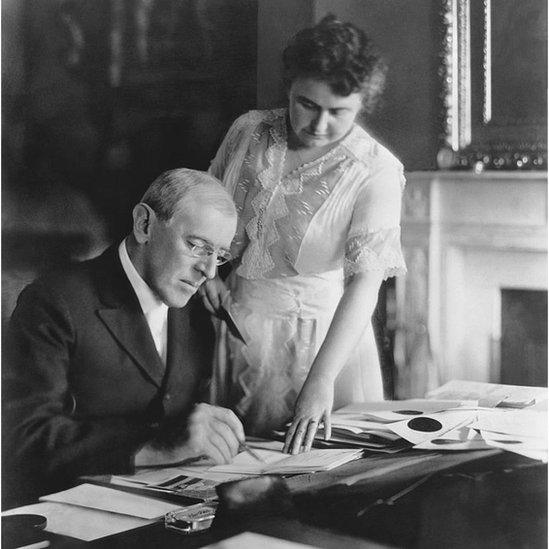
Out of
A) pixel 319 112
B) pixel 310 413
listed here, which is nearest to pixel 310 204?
pixel 319 112

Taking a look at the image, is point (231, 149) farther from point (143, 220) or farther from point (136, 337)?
point (136, 337)

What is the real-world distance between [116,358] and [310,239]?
0.46m

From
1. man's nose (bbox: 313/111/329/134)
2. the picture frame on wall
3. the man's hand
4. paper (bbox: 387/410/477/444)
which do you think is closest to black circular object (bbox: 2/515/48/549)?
the man's hand

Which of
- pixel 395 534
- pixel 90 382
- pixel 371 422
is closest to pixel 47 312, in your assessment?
pixel 90 382

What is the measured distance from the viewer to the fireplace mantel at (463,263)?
5.34ft

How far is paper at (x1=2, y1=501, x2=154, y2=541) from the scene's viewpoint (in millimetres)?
1538

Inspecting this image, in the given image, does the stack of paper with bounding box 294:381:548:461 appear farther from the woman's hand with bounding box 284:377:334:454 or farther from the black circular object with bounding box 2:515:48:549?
the black circular object with bounding box 2:515:48:549

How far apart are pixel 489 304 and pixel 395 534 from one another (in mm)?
477

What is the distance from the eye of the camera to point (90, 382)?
172 cm

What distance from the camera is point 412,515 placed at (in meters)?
1.52

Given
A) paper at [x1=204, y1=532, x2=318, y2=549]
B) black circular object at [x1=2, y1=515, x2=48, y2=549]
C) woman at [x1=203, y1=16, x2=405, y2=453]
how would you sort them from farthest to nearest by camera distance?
woman at [x1=203, y1=16, x2=405, y2=453], black circular object at [x1=2, y1=515, x2=48, y2=549], paper at [x1=204, y1=532, x2=318, y2=549]

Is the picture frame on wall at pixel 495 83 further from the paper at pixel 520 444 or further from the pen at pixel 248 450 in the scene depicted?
the pen at pixel 248 450

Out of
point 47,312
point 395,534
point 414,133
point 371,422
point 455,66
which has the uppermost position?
point 455,66

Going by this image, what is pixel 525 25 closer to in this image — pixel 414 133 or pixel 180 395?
pixel 414 133
